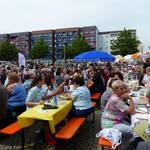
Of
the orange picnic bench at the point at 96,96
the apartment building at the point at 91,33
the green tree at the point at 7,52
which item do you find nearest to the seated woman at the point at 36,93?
the orange picnic bench at the point at 96,96

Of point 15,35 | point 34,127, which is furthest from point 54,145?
point 15,35

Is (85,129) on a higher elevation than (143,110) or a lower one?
lower

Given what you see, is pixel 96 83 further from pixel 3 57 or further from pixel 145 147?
pixel 3 57

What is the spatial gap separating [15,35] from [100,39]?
121ft

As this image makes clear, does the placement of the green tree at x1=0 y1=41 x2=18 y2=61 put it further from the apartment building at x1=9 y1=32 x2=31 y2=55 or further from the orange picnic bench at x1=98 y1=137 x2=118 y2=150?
the orange picnic bench at x1=98 y1=137 x2=118 y2=150

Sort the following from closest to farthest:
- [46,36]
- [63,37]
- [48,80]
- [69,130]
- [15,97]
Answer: [69,130]
[15,97]
[48,80]
[63,37]
[46,36]

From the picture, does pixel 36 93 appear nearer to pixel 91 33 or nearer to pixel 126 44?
pixel 126 44

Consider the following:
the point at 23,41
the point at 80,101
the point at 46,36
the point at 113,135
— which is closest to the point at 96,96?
the point at 80,101

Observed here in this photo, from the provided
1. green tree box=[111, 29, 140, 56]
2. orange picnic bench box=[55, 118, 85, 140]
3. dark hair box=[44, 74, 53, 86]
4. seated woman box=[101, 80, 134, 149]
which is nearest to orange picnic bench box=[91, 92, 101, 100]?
dark hair box=[44, 74, 53, 86]

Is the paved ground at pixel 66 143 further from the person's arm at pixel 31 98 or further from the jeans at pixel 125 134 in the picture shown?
the jeans at pixel 125 134

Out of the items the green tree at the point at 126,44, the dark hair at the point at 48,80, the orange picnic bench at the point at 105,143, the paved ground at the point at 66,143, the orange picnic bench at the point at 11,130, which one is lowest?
the paved ground at the point at 66,143

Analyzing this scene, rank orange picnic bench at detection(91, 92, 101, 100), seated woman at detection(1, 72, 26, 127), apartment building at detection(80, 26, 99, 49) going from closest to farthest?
seated woman at detection(1, 72, 26, 127) → orange picnic bench at detection(91, 92, 101, 100) → apartment building at detection(80, 26, 99, 49)

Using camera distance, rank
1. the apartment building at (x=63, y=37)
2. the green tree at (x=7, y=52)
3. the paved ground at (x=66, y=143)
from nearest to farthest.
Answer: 1. the paved ground at (x=66, y=143)
2. the green tree at (x=7, y=52)
3. the apartment building at (x=63, y=37)

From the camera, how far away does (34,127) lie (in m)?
8.17
